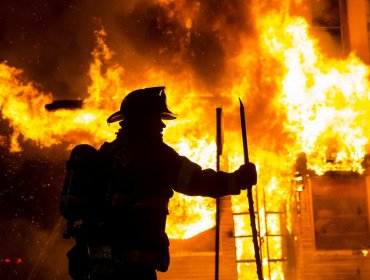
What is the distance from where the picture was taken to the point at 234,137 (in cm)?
920

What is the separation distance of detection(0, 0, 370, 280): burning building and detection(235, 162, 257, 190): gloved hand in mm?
5265

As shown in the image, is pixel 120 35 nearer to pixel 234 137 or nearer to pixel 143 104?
pixel 234 137

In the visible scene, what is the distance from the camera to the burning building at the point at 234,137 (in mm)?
8992

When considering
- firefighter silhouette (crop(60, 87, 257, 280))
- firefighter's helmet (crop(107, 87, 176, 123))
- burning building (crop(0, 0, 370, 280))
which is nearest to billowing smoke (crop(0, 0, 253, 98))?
burning building (crop(0, 0, 370, 280))

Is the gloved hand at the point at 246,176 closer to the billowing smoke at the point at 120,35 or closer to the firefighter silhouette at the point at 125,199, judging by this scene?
the firefighter silhouette at the point at 125,199

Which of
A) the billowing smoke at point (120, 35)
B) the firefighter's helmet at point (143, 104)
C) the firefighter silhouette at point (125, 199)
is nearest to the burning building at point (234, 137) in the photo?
the billowing smoke at point (120, 35)

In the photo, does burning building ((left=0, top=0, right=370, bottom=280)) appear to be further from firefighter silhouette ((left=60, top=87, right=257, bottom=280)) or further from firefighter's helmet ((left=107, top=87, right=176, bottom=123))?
firefighter silhouette ((left=60, top=87, right=257, bottom=280))

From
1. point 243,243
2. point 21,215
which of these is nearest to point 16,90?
point 21,215

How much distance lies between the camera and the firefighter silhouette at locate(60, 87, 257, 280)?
344 cm

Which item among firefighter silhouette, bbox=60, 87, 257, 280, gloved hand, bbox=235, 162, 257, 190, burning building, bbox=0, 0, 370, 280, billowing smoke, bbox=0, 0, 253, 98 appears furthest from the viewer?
billowing smoke, bbox=0, 0, 253, 98

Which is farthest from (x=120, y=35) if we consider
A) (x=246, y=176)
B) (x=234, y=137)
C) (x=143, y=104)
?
(x=246, y=176)

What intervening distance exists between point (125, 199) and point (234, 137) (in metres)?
5.90

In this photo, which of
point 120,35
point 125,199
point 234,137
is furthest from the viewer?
point 120,35

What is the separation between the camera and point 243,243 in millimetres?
9172
